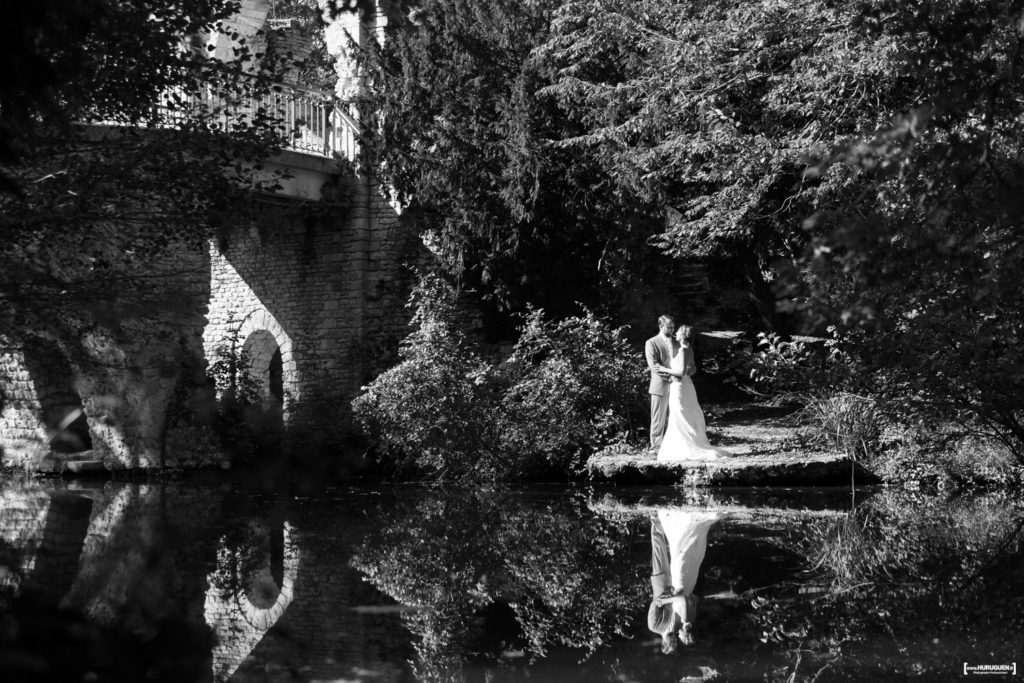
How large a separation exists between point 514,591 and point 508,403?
754cm

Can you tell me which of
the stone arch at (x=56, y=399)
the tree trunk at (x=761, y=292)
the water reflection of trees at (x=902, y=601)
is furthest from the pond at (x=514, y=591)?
the tree trunk at (x=761, y=292)

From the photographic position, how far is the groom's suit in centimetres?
1351

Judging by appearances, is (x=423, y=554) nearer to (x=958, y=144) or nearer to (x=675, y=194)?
(x=958, y=144)

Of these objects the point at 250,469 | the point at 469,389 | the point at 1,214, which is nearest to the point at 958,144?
the point at 1,214

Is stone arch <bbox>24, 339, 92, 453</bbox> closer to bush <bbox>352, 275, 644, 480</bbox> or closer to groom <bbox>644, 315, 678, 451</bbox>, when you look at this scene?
bush <bbox>352, 275, 644, 480</bbox>

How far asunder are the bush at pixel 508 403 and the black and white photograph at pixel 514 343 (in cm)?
6

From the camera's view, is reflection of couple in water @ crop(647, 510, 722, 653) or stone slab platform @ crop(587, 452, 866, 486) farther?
stone slab platform @ crop(587, 452, 866, 486)

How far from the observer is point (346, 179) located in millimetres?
17625

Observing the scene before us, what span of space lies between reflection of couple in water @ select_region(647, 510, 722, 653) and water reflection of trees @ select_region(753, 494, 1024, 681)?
0.39 metres

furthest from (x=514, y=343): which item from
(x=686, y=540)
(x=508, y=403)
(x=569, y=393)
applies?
(x=686, y=540)

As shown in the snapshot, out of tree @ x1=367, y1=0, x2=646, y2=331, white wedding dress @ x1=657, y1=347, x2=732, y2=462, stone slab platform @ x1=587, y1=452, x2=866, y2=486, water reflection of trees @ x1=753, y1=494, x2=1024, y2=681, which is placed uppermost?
tree @ x1=367, y1=0, x2=646, y2=331

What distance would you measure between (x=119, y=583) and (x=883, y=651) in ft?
15.5

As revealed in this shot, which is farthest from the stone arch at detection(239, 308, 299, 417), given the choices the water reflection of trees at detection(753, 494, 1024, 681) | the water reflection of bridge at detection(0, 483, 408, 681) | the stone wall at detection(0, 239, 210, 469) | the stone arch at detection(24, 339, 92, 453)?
the water reflection of trees at detection(753, 494, 1024, 681)

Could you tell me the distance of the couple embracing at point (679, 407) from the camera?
12.9m
